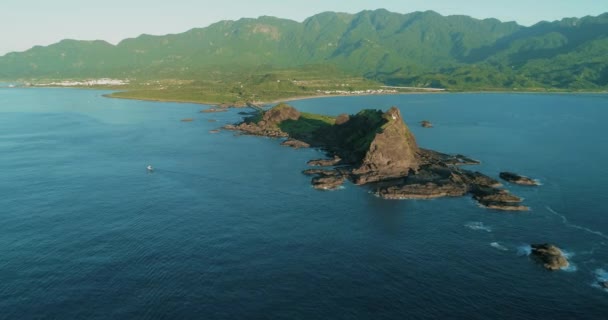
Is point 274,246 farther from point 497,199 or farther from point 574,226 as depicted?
point 574,226

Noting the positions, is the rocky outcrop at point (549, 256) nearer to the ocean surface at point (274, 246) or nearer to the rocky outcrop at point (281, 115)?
the ocean surface at point (274, 246)

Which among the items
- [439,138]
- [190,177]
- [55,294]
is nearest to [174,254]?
[55,294]

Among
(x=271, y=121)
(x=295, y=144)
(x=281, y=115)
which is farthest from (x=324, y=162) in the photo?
(x=271, y=121)

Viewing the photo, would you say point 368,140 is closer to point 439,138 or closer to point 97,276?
point 439,138

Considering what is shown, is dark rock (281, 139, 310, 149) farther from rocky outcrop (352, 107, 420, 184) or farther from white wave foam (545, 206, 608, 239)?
white wave foam (545, 206, 608, 239)

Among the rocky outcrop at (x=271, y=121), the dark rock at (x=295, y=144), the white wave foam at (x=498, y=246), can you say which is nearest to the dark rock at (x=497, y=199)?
the white wave foam at (x=498, y=246)
